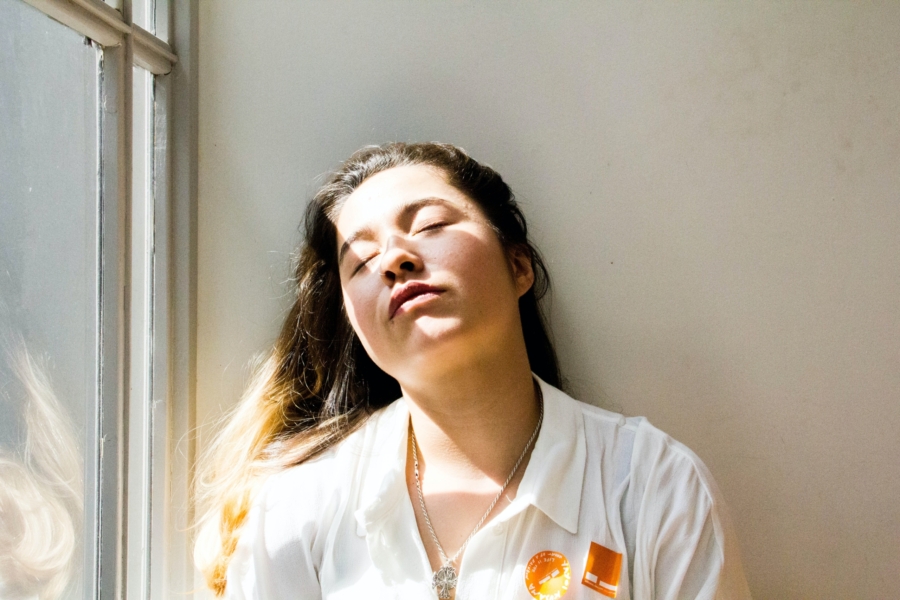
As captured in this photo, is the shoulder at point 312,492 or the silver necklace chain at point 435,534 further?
the shoulder at point 312,492

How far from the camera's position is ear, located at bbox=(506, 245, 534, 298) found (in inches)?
51.4

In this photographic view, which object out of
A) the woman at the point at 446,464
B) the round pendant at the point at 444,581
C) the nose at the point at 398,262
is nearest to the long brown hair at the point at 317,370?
the woman at the point at 446,464

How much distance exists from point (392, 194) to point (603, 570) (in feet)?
2.48

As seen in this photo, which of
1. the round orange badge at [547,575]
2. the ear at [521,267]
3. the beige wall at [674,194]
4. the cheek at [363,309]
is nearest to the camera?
the round orange badge at [547,575]

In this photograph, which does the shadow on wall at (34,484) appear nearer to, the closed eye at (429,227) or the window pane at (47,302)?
the window pane at (47,302)

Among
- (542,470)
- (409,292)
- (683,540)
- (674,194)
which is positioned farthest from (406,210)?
(683,540)

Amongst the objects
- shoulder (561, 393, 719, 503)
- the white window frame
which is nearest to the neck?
shoulder (561, 393, 719, 503)

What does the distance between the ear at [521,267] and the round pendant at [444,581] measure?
53 cm

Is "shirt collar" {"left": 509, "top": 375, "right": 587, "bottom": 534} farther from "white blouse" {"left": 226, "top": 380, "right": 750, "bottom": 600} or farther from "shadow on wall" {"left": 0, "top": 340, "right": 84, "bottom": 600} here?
"shadow on wall" {"left": 0, "top": 340, "right": 84, "bottom": 600}

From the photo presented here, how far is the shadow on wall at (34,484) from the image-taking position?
106 cm

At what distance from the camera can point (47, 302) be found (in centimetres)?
116

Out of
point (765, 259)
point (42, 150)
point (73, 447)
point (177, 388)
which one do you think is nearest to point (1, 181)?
point (42, 150)

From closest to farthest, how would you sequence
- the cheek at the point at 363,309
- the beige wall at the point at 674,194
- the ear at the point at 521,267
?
the cheek at the point at 363,309 < the ear at the point at 521,267 < the beige wall at the point at 674,194

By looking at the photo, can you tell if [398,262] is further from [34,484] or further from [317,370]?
[34,484]
